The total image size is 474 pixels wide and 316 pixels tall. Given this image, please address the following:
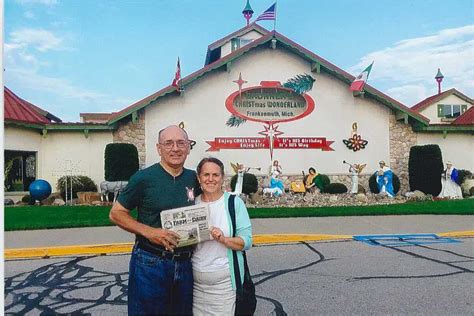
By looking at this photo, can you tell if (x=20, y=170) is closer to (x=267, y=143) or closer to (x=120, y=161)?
(x=120, y=161)

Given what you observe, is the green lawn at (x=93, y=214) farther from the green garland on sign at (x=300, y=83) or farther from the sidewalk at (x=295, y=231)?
the green garland on sign at (x=300, y=83)

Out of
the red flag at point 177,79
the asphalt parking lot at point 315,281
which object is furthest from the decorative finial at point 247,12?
the asphalt parking lot at point 315,281

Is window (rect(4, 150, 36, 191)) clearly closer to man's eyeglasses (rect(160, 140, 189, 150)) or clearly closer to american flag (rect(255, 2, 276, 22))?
american flag (rect(255, 2, 276, 22))

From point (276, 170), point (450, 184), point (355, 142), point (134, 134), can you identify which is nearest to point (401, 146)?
point (355, 142)

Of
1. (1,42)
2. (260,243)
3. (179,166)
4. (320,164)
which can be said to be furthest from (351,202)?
(1,42)

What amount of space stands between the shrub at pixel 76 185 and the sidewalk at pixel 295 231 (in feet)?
27.7

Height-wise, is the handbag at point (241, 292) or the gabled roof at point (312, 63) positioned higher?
the gabled roof at point (312, 63)

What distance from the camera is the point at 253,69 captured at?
67.7ft

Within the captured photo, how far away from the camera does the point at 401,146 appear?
20.9 m

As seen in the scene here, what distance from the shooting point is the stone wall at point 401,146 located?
2067 centimetres

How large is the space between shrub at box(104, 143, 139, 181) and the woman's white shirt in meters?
15.5

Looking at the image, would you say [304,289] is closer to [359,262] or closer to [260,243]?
[359,262]

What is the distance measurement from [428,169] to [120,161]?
11.9 m

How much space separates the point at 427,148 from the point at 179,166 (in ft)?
59.7
